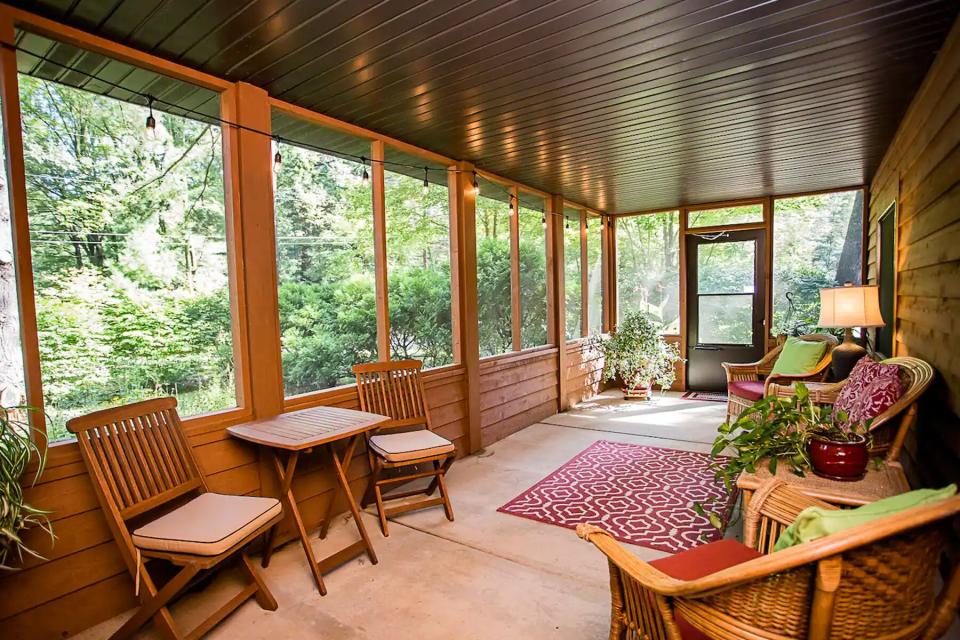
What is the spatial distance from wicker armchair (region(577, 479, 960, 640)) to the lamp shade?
2.68 metres

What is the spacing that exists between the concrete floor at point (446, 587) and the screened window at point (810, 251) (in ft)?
13.7

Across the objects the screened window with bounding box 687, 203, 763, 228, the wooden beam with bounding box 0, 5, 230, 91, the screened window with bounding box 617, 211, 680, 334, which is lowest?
the screened window with bounding box 617, 211, 680, 334

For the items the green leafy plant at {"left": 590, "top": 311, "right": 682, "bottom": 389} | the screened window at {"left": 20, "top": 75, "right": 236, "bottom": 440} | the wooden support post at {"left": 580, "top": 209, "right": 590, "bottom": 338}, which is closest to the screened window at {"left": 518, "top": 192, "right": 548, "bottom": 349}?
the wooden support post at {"left": 580, "top": 209, "right": 590, "bottom": 338}

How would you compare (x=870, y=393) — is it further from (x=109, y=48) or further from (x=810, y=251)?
Result: (x=810, y=251)

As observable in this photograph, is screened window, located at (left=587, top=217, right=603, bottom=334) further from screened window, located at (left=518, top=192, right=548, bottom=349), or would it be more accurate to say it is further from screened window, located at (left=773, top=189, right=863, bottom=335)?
screened window, located at (left=773, top=189, right=863, bottom=335)

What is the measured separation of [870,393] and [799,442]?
0.73 metres

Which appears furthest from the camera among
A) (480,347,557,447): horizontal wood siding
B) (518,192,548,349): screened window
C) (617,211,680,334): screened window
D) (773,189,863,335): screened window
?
(617,211,680,334): screened window

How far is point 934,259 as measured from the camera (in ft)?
7.55

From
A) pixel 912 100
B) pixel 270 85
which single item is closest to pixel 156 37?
pixel 270 85

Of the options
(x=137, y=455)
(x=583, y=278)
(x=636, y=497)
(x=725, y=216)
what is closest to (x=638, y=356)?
(x=583, y=278)

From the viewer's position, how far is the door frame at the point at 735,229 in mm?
5957

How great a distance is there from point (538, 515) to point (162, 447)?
80.0 inches

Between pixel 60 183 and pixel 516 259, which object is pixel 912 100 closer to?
pixel 516 259

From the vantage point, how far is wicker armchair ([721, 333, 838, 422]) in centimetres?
406
